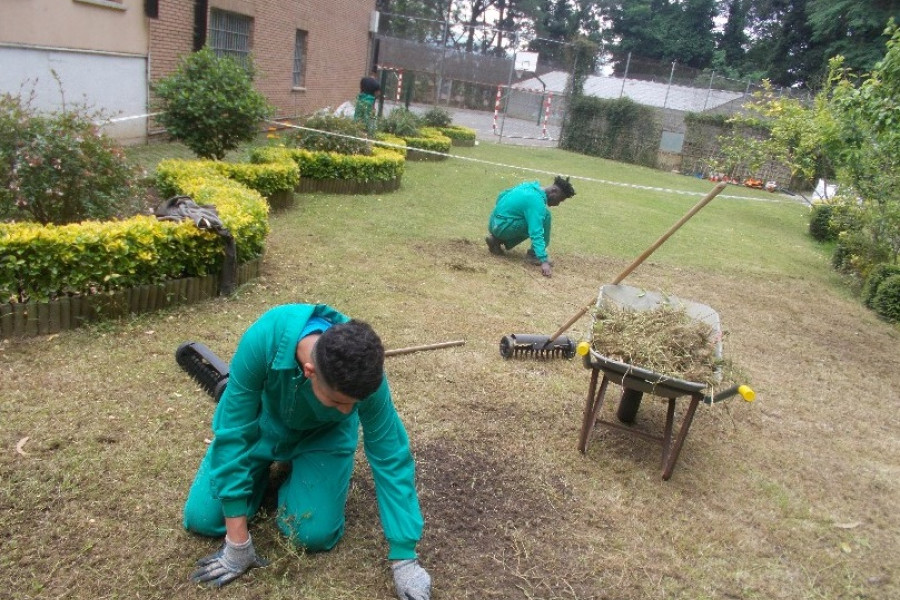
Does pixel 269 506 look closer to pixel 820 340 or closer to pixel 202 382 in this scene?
pixel 202 382

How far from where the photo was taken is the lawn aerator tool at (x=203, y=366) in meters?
3.63

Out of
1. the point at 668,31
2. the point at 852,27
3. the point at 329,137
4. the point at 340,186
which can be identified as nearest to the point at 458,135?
the point at 329,137

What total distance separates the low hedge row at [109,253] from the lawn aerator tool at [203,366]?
0.90 meters

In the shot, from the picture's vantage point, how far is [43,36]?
9.17 meters

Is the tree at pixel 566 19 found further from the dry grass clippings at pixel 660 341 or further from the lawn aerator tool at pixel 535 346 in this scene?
the dry grass clippings at pixel 660 341

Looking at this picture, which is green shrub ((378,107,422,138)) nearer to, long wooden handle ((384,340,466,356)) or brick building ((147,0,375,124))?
brick building ((147,0,375,124))

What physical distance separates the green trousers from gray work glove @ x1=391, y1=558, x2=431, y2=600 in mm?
369

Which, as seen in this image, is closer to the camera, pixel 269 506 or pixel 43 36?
pixel 269 506

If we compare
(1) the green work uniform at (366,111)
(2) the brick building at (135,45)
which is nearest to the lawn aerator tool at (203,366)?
(2) the brick building at (135,45)

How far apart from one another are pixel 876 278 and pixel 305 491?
26.0 ft

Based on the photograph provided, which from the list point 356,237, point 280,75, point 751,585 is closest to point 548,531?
point 751,585

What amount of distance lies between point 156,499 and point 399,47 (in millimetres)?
26450

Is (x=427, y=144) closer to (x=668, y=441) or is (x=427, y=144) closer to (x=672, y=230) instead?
(x=672, y=230)

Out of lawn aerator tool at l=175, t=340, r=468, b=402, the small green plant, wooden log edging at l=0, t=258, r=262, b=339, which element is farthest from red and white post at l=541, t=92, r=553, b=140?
lawn aerator tool at l=175, t=340, r=468, b=402
